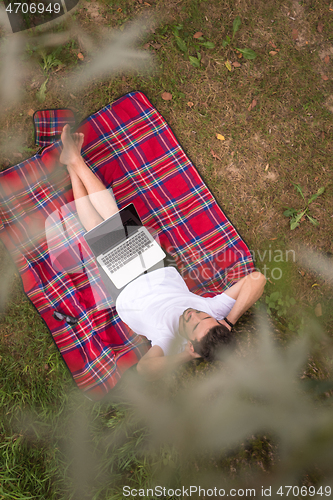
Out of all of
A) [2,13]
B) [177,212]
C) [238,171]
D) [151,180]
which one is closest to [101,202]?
[151,180]

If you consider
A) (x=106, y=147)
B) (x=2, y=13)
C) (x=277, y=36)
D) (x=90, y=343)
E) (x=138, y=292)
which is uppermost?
(x=2, y=13)

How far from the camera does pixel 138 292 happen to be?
9.95 feet

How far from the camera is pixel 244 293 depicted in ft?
9.99

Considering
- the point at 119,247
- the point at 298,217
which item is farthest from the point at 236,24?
the point at 119,247

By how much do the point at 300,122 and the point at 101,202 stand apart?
2694 millimetres

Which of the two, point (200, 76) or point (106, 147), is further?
point (200, 76)

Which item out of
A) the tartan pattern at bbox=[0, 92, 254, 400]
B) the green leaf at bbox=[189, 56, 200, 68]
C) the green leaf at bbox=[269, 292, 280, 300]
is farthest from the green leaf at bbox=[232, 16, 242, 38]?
the green leaf at bbox=[269, 292, 280, 300]

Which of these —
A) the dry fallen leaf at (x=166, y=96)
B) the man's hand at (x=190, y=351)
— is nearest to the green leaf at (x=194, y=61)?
the dry fallen leaf at (x=166, y=96)

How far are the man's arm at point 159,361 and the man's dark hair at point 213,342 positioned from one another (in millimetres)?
136

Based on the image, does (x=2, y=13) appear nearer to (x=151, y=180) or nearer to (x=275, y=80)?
(x=151, y=180)

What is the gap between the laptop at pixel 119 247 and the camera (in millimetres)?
3080

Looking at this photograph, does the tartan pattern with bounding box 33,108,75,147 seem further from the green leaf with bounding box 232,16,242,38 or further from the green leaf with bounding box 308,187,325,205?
the green leaf with bounding box 308,187,325,205

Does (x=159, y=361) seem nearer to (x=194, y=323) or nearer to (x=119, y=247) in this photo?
(x=194, y=323)

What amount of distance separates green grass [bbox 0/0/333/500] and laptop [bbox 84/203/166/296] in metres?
1.07
